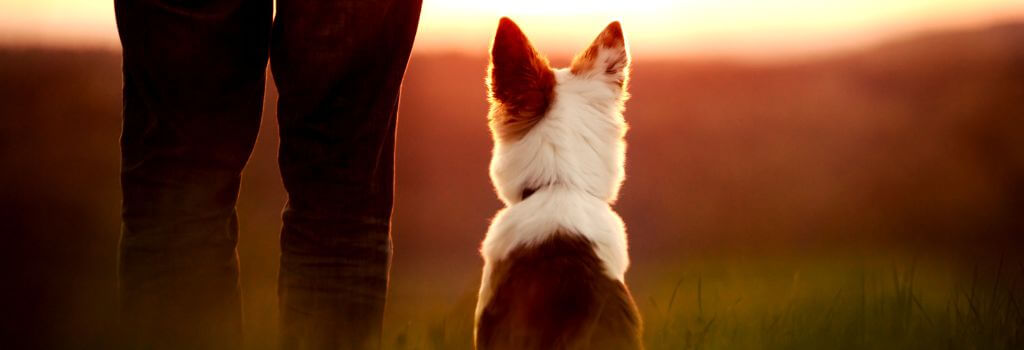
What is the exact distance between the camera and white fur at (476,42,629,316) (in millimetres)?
2422

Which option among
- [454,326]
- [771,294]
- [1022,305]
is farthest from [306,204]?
[1022,305]

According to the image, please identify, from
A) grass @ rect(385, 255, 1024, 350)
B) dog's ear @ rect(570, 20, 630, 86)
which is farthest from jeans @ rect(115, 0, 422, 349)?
dog's ear @ rect(570, 20, 630, 86)

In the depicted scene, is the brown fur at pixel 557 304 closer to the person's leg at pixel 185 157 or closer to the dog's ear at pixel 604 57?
the dog's ear at pixel 604 57

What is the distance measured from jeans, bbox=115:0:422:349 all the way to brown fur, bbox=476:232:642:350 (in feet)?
1.10

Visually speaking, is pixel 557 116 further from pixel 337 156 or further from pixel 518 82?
pixel 337 156

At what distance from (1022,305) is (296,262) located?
244 centimetres

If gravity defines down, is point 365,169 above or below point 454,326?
above

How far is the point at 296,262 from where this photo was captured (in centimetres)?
198

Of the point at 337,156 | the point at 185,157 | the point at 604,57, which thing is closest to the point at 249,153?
the point at 185,157

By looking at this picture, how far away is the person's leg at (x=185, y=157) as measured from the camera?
189cm

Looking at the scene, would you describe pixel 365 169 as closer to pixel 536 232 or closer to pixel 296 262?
pixel 296 262

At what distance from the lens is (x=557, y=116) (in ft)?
8.27

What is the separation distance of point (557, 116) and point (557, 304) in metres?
0.61

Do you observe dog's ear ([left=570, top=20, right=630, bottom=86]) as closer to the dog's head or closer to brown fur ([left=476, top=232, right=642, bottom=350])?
the dog's head
